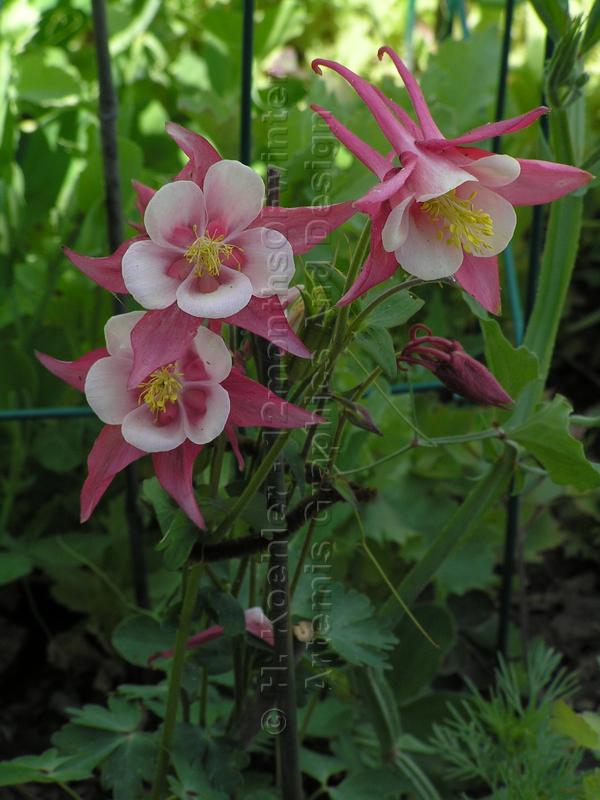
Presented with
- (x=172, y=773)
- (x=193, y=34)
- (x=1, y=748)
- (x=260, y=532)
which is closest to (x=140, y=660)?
(x=172, y=773)

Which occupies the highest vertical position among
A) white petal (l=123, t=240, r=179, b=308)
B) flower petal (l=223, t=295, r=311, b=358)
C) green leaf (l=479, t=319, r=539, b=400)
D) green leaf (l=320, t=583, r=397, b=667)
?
white petal (l=123, t=240, r=179, b=308)

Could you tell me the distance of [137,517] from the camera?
3.95ft

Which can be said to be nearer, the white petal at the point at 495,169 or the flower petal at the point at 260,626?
the white petal at the point at 495,169

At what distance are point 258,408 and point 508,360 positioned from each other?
31 cm

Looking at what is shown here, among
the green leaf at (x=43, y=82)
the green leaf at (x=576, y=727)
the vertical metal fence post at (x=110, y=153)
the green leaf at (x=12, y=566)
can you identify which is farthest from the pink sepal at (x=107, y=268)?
the green leaf at (x=43, y=82)

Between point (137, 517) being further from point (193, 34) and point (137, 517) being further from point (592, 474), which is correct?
point (193, 34)

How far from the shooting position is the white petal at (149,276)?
62 centimetres

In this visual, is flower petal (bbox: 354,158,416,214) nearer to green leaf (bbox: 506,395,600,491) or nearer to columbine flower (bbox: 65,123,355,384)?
columbine flower (bbox: 65,123,355,384)

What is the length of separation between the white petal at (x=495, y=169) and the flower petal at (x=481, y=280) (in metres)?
0.06

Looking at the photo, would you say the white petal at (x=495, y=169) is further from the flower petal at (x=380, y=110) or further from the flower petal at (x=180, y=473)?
the flower petal at (x=180, y=473)

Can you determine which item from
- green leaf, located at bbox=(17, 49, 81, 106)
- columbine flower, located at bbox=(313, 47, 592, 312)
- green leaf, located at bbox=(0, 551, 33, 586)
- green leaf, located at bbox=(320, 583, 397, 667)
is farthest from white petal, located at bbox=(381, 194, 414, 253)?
green leaf, located at bbox=(17, 49, 81, 106)

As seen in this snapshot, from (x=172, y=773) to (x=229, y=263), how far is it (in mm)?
553

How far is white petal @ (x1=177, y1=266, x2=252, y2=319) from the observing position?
0.61 m

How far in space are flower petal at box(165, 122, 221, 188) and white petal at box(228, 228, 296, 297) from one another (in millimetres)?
50
